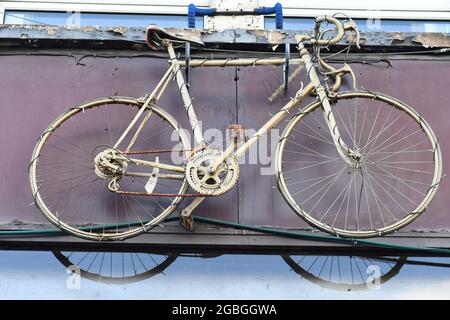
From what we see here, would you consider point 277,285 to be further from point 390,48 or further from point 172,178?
point 390,48

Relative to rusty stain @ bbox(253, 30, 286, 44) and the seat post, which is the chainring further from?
rusty stain @ bbox(253, 30, 286, 44)

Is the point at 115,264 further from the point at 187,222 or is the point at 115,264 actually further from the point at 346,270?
the point at 346,270

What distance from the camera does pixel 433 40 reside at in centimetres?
704

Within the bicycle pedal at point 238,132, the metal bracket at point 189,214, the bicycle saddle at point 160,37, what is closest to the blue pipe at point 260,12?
the bicycle saddle at point 160,37

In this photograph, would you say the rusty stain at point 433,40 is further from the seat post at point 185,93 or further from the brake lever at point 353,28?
the seat post at point 185,93

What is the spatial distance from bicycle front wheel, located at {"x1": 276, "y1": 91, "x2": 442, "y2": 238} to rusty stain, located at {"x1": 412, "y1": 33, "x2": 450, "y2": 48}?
644 millimetres

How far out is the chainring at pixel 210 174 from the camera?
5992 mm

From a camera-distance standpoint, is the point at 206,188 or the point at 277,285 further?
the point at 277,285

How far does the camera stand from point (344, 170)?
21.7ft

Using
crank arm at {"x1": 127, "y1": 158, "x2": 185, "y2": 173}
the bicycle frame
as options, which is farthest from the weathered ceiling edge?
crank arm at {"x1": 127, "y1": 158, "x2": 185, "y2": 173}

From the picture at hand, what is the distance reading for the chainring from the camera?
5992 mm

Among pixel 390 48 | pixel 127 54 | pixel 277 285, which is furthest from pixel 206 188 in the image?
pixel 390 48

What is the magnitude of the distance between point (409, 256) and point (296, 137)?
1258mm

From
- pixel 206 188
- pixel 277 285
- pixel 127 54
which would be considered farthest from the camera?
pixel 127 54
